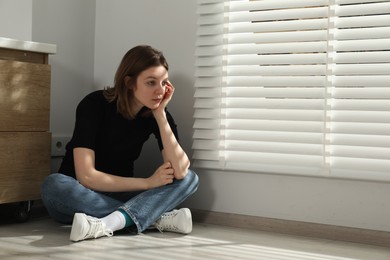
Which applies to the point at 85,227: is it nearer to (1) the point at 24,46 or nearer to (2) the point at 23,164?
(2) the point at 23,164

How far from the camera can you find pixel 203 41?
2535 millimetres

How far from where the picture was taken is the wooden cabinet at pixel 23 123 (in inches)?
87.8

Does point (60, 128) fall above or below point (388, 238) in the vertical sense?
above

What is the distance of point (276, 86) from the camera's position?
240cm

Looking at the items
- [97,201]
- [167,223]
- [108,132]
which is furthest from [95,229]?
[108,132]

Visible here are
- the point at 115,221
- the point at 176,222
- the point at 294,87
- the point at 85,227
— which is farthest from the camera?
the point at 294,87

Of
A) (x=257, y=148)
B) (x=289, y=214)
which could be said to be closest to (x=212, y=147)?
(x=257, y=148)

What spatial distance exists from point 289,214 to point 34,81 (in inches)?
42.3

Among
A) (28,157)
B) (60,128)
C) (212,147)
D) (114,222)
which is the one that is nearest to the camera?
(114,222)

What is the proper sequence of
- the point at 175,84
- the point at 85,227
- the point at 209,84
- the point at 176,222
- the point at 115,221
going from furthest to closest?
1. the point at 175,84
2. the point at 209,84
3. the point at 176,222
4. the point at 115,221
5. the point at 85,227

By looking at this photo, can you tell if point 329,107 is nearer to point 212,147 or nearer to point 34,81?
point 212,147

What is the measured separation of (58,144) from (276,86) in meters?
0.98

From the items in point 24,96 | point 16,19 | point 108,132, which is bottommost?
point 108,132

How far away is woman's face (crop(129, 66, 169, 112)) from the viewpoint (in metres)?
2.28
